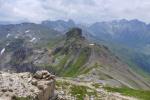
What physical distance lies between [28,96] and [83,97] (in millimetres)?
47848

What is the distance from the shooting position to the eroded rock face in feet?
166

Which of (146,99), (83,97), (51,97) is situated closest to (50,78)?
(51,97)

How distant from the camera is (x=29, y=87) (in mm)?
55219

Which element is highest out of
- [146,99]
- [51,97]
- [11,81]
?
[11,81]

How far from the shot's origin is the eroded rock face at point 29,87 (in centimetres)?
5056

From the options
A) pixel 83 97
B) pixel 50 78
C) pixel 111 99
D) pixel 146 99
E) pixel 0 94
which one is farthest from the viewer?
pixel 146 99

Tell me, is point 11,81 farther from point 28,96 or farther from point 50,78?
point 50,78

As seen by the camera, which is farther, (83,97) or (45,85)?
(83,97)

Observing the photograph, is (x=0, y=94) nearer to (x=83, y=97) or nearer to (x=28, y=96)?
(x=28, y=96)

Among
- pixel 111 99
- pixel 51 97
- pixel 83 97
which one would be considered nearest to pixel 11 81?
pixel 51 97

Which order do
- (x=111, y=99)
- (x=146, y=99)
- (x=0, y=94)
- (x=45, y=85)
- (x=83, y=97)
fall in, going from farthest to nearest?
(x=146, y=99) → (x=111, y=99) → (x=83, y=97) → (x=45, y=85) → (x=0, y=94)

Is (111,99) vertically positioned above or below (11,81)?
below

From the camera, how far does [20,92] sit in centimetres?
5175

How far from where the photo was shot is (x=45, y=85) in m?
59.7
